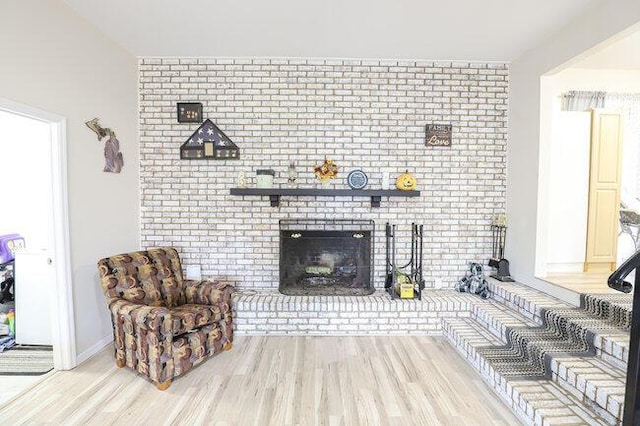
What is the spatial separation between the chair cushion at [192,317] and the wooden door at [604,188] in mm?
4344

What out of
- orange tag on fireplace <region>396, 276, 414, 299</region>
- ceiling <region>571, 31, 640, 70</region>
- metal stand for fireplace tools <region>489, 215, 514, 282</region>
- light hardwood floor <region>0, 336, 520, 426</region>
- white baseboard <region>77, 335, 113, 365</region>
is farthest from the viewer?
metal stand for fireplace tools <region>489, 215, 514, 282</region>

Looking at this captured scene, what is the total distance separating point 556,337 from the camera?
2.60 meters

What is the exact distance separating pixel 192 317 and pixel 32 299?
177 cm

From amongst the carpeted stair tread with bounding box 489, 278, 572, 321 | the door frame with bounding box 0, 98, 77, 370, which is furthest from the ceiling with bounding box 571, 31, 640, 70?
the door frame with bounding box 0, 98, 77, 370

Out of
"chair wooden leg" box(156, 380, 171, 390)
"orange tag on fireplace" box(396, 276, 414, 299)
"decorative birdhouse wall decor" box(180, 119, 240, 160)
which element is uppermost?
"decorative birdhouse wall decor" box(180, 119, 240, 160)

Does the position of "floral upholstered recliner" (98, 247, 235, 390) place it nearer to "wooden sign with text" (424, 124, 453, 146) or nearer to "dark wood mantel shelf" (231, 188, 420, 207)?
"dark wood mantel shelf" (231, 188, 420, 207)

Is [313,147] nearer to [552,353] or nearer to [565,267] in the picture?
[552,353]

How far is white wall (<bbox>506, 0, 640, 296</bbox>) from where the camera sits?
115 inches

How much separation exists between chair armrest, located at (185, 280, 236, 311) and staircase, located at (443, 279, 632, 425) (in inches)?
89.6

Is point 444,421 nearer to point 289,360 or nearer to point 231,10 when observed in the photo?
point 289,360

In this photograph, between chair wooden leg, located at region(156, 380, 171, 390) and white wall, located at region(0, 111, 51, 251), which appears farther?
white wall, located at region(0, 111, 51, 251)

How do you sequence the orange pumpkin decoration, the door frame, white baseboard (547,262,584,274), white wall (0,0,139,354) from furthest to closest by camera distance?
white baseboard (547,262,584,274) < the orange pumpkin decoration < the door frame < white wall (0,0,139,354)

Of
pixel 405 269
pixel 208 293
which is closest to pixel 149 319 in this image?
pixel 208 293

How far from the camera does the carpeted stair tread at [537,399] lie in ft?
6.16
